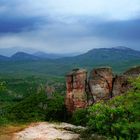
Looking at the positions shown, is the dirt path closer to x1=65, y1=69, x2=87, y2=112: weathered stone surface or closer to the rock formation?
x1=65, y1=69, x2=87, y2=112: weathered stone surface

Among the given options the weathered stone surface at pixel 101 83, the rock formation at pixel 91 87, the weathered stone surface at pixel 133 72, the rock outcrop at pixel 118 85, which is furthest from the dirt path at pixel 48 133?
the weathered stone surface at pixel 101 83

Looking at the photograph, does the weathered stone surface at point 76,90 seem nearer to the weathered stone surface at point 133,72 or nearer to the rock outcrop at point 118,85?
the rock outcrop at point 118,85

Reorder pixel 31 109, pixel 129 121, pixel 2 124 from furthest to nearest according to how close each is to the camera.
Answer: pixel 31 109 → pixel 2 124 → pixel 129 121

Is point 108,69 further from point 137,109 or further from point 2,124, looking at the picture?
point 137,109

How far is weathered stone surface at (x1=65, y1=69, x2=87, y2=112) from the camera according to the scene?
89.0 meters

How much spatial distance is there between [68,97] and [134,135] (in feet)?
177

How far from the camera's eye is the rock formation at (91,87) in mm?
89062

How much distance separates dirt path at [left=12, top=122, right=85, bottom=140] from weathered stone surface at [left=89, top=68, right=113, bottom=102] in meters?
28.2

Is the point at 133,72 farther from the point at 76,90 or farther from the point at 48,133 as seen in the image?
the point at 48,133

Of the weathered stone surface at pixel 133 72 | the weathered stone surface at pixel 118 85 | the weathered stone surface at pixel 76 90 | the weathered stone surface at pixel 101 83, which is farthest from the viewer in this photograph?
the weathered stone surface at pixel 101 83

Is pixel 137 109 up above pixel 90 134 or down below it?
above

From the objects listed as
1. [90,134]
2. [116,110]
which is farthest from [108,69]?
[116,110]

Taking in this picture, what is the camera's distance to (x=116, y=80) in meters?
89.6

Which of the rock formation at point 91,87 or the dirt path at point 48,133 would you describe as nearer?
the dirt path at point 48,133
